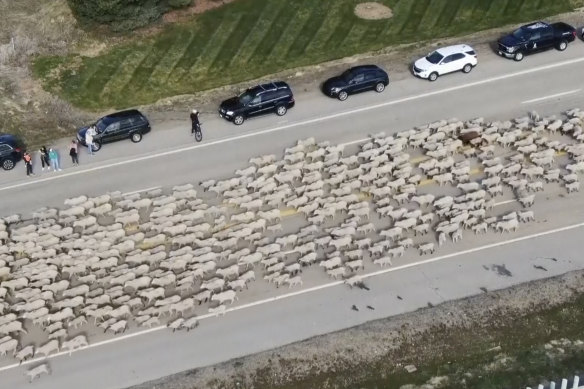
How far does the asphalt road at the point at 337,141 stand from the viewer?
32.6m

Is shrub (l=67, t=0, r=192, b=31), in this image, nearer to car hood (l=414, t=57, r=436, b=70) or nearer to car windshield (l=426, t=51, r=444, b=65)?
car hood (l=414, t=57, r=436, b=70)

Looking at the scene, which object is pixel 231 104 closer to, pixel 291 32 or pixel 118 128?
pixel 118 128

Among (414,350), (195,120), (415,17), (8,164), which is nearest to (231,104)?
(195,120)

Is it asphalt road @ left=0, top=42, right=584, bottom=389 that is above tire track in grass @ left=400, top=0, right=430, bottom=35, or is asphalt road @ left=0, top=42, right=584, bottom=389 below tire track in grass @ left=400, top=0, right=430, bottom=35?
below

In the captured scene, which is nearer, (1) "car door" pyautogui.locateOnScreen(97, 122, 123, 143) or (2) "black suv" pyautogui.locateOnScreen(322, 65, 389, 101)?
(1) "car door" pyautogui.locateOnScreen(97, 122, 123, 143)

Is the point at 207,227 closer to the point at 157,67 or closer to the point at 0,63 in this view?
the point at 157,67

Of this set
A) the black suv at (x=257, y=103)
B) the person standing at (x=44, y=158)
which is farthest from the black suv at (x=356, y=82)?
the person standing at (x=44, y=158)

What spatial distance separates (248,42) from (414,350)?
29632 millimetres

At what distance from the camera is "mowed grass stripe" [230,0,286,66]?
53.1 m

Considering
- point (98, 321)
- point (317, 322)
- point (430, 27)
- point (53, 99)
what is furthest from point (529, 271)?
point (53, 99)

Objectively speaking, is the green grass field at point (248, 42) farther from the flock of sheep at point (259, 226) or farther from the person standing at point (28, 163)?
the flock of sheep at point (259, 226)

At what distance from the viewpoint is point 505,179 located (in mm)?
41000

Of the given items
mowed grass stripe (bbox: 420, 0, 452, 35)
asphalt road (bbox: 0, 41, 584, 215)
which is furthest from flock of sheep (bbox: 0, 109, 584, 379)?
mowed grass stripe (bbox: 420, 0, 452, 35)

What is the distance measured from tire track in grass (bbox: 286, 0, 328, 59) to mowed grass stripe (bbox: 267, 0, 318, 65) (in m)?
0.19
